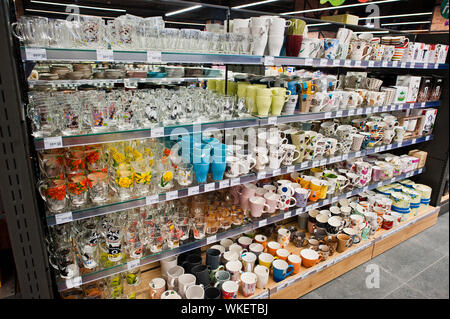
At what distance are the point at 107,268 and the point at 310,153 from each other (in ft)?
4.99

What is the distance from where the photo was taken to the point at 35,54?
1024 mm

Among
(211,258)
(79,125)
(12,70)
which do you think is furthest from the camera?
(211,258)

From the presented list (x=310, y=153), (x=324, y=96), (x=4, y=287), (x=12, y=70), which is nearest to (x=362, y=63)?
(x=324, y=96)

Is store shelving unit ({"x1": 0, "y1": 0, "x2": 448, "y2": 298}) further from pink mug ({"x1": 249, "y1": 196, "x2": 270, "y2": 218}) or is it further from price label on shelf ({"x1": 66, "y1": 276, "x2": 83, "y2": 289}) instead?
pink mug ({"x1": 249, "y1": 196, "x2": 270, "y2": 218})

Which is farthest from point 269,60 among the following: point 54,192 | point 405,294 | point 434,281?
point 434,281

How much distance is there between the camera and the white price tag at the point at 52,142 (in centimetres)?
112

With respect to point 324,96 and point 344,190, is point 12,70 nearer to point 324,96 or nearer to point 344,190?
point 324,96

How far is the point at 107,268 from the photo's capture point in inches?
56.3

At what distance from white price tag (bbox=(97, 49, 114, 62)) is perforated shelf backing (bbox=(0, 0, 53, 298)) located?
11.0 inches

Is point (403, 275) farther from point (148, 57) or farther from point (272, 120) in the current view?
point (148, 57)

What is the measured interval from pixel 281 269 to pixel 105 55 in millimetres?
1583

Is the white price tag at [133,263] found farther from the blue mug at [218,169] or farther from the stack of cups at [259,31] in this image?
the stack of cups at [259,31]
